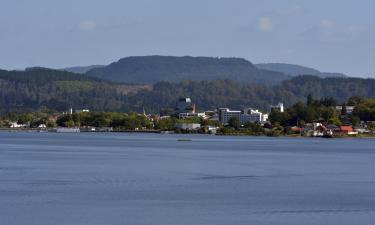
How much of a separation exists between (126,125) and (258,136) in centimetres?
2420

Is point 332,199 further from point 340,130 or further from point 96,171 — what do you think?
point 340,130

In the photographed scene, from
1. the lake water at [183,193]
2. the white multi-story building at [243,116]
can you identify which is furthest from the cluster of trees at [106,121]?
the lake water at [183,193]

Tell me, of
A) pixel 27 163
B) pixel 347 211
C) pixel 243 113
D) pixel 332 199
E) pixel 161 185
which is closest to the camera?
pixel 347 211

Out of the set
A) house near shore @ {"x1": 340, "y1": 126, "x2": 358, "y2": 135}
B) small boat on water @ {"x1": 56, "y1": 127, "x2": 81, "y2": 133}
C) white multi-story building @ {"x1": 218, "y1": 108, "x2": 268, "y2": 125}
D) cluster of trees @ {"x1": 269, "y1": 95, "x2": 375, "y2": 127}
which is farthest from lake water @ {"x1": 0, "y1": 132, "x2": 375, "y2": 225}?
white multi-story building @ {"x1": 218, "y1": 108, "x2": 268, "y2": 125}

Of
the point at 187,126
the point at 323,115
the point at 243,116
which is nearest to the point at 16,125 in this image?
the point at 187,126

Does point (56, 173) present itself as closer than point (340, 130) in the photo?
Yes

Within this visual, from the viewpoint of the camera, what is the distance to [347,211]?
25.2 m

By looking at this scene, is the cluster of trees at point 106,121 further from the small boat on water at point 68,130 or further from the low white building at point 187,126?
the low white building at point 187,126

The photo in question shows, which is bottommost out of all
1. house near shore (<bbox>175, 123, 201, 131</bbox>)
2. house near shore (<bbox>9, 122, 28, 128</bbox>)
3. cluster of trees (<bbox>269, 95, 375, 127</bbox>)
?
house near shore (<bbox>175, 123, 201, 131</bbox>)

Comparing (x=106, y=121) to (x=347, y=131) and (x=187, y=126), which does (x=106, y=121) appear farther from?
(x=347, y=131)

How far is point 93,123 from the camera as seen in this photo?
132 metres

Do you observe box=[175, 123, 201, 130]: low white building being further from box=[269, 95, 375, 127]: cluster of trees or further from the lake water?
the lake water

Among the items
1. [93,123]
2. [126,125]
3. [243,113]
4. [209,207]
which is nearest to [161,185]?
→ [209,207]

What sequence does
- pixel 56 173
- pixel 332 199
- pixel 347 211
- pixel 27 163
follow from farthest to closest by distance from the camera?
pixel 27 163 < pixel 56 173 < pixel 332 199 < pixel 347 211
